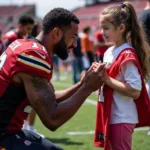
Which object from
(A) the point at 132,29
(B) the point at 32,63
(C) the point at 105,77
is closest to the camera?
(B) the point at 32,63

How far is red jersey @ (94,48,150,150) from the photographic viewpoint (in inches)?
127

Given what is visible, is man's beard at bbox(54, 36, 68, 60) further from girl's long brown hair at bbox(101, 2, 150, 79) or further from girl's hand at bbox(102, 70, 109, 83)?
girl's long brown hair at bbox(101, 2, 150, 79)

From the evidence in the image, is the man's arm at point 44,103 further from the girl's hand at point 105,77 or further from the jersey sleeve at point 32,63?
the girl's hand at point 105,77

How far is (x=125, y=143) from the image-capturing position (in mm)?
3287

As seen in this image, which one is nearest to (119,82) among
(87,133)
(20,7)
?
(87,133)

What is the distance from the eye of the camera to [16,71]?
265 centimetres

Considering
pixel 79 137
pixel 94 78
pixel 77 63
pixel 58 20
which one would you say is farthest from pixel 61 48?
pixel 77 63

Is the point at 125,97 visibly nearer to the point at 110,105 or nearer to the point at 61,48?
the point at 110,105

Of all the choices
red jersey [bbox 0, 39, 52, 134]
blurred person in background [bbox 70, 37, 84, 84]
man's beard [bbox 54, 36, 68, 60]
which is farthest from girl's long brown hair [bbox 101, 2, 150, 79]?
blurred person in background [bbox 70, 37, 84, 84]

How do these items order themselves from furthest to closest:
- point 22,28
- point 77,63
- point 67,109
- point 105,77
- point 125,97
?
1. point 77,63
2. point 22,28
3. point 125,97
4. point 105,77
5. point 67,109

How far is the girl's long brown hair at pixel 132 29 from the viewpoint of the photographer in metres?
3.38

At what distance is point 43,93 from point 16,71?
227 millimetres

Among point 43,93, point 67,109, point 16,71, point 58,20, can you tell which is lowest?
point 67,109

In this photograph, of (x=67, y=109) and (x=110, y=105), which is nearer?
(x=67, y=109)
